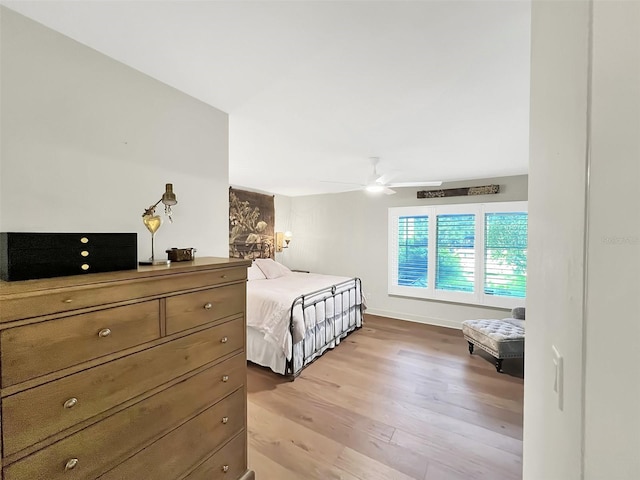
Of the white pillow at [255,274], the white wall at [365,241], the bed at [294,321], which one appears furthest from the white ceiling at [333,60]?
the white pillow at [255,274]

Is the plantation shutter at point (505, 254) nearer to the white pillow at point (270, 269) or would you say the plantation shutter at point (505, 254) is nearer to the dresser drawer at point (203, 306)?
the white pillow at point (270, 269)

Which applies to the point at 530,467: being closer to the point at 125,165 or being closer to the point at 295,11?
the point at 295,11

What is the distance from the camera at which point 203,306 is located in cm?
136

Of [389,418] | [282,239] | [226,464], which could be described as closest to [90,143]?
[226,464]

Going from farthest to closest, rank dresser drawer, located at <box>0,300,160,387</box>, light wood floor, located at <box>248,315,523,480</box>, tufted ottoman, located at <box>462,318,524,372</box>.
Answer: tufted ottoman, located at <box>462,318,524,372</box>, light wood floor, located at <box>248,315,523,480</box>, dresser drawer, located at <box>0,300,160,387</box>

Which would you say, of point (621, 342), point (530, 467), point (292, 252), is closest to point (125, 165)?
point (621, 342)

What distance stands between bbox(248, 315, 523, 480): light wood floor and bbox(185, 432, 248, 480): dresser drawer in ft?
0.79

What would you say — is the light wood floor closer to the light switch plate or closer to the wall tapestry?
the light switch plate

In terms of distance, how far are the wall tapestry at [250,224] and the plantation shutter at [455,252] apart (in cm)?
327

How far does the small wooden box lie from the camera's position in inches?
36.9

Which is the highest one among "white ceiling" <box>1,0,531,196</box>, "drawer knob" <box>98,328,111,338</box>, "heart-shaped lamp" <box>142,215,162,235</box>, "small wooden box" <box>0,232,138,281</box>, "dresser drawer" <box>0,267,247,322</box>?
"white ceiling" <box>1,0,531,196</box>

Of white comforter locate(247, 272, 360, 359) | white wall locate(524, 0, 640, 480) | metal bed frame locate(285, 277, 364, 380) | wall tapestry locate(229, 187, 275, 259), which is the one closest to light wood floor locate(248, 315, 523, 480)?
metal bed frame locate(285, 277, 364, 380)

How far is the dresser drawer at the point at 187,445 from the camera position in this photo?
43.6 inches

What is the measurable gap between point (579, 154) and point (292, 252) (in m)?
5.77
